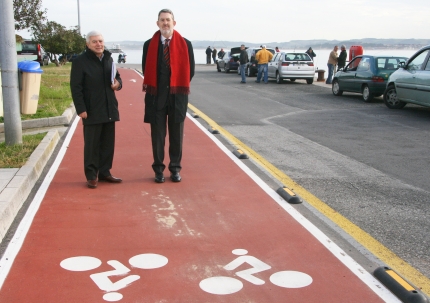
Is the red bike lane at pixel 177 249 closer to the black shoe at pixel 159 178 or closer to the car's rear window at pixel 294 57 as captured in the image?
the black shoe at pixel 159 178

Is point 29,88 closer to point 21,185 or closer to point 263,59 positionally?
point 21,185

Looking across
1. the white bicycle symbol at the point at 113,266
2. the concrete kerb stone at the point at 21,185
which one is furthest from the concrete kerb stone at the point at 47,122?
the white bicycle symbol at the point at 113,266

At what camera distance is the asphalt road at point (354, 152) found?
18.6 feet

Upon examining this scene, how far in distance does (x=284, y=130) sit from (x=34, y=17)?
2314 cm

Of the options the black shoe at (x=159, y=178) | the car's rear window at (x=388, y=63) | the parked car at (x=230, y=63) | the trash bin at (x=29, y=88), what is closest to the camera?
the black shoe at (x=159, y=178)

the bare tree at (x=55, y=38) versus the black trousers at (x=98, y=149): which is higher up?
the bare tree at (x=55, y=38)

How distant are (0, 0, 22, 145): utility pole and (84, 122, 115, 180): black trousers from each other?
7.58 ft

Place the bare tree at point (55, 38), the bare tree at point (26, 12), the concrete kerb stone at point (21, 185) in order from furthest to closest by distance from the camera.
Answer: the bare tree at point (55, 38), the bare tree at point (26, 12), the concrete kerb stone at point (21, 185)

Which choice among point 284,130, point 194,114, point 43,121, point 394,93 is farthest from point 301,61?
point 43,121

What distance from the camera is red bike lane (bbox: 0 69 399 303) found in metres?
4.02

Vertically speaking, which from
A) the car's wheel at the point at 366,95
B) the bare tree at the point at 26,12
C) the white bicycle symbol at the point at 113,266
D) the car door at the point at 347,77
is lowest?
the white bicycle symbol at the point at 113,266

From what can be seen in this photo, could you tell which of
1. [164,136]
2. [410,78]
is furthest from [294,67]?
[164,136]

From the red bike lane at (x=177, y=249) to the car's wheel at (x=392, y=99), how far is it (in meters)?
9.09

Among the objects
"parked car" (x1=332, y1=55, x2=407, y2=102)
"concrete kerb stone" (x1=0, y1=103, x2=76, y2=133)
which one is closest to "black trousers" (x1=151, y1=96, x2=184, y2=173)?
"concrete kerb stone" (x1=0, y1=103, x2=76, y2=133)
